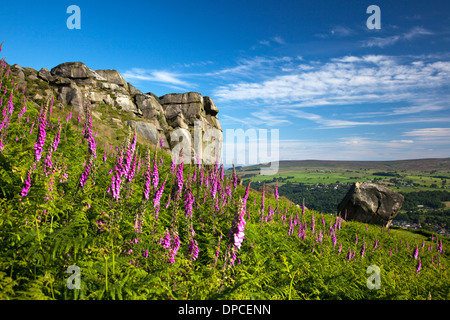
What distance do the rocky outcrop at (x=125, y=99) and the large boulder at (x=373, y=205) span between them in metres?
26.6

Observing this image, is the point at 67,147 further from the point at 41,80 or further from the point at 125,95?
the point at 125,95

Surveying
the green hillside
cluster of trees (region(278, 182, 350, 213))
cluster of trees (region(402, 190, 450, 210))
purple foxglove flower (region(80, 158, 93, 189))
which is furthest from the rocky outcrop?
cluster of trees (region(402, 190, 450, 210))

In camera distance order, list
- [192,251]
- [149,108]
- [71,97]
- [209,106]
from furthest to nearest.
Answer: [209,106] → [149,108] → [71,97] → [192,251]

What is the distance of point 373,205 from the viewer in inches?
1107

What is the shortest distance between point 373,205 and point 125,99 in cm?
4200

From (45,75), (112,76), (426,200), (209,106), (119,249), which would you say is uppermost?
(112,76)

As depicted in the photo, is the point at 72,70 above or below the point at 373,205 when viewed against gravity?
above

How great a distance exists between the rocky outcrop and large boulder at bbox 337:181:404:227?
26.6 metres

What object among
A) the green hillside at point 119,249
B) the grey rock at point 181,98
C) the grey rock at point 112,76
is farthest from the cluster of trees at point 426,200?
the green hillside at point 119,249

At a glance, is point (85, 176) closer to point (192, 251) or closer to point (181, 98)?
point (192, 251)

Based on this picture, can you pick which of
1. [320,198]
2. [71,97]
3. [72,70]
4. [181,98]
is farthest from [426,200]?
[72,70]

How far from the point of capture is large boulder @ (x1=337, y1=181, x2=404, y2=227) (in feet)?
91.4

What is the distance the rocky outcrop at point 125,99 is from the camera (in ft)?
101
